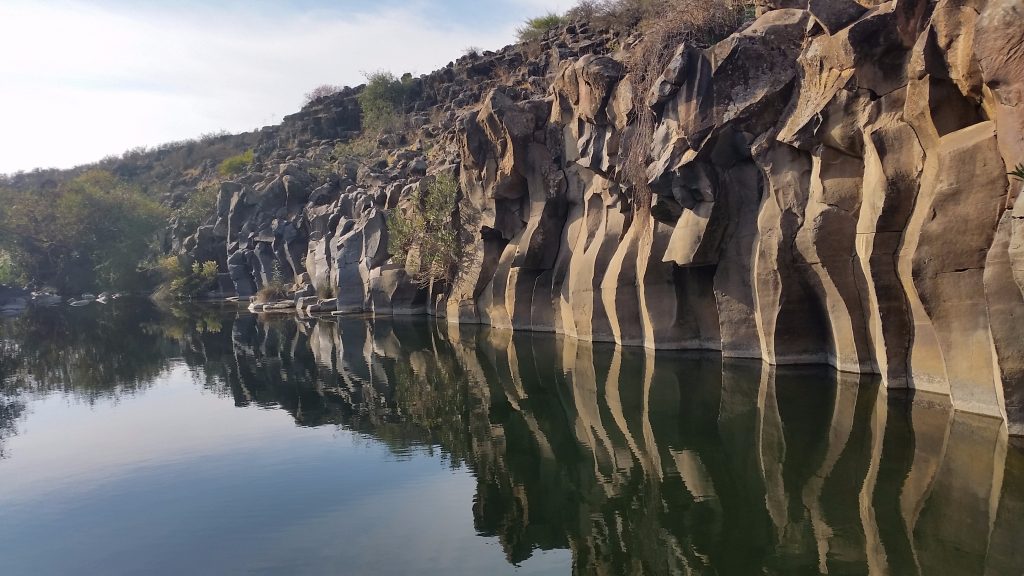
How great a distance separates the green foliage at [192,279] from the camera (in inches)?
2443

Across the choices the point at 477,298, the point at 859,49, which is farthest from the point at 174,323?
the point at 859,49

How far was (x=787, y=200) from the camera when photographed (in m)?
18.0

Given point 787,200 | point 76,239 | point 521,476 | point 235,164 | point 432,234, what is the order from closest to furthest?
A: point 521,476, point 787,200, point 432,234, point 76,239, point 235,164

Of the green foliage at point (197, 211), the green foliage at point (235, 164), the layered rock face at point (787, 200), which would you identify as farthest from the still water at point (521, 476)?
the green foliage at point (235, 164)

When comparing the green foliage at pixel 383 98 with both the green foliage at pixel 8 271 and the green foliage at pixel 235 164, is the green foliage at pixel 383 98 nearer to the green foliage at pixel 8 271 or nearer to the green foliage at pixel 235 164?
the green foliage at pixel 235 164

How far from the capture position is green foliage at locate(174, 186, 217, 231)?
6975 centimetres

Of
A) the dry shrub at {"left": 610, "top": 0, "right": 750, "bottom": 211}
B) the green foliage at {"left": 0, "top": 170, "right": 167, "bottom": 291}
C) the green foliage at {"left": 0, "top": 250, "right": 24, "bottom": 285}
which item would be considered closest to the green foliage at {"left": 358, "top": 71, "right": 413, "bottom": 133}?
the green foliage at {"left": 0, "top": 170, "right": 167, "bottom": 291}

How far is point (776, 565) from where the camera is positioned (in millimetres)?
8797

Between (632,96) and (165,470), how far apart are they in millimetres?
16325

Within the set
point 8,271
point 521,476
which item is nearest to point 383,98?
point 8,271

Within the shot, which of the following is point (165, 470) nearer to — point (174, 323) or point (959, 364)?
point (959, 364)

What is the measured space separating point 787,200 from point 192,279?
180ft

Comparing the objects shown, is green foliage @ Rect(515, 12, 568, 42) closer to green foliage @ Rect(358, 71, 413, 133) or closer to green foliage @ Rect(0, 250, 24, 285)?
green foliage @ Rect(358, 71, 413, 133)

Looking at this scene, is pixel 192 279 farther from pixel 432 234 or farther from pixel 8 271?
pixel 432 234
